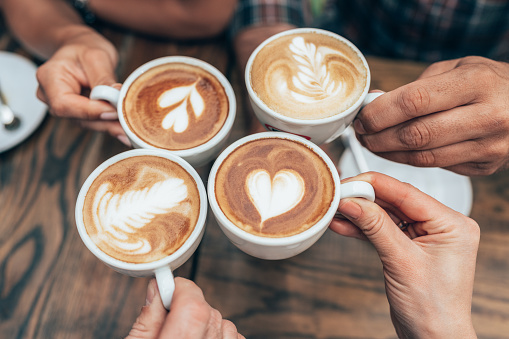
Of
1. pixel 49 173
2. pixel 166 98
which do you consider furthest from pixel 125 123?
pixel 49 173

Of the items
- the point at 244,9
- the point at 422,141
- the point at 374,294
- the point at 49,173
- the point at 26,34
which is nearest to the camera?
the point at 422,141

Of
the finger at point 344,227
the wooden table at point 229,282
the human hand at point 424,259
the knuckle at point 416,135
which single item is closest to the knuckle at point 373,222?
the human hand at point 424,259

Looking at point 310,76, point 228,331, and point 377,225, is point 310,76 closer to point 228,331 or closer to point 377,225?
point 377,225

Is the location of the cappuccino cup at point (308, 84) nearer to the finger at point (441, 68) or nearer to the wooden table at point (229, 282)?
the finger at point (441, 68)

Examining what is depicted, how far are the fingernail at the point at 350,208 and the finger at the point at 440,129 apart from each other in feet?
0.80

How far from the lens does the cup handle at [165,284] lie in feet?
2.46

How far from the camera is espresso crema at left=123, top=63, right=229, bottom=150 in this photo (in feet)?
3.10

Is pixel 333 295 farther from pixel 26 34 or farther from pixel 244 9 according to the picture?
pixel 26 34

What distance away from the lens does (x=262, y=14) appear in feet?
4.83

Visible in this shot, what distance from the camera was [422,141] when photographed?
2.94ft

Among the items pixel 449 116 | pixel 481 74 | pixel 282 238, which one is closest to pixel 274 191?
pixel 282 238

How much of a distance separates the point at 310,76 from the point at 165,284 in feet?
1.92

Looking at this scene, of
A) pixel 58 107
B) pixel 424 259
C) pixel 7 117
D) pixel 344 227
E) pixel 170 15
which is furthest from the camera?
pixel 170 15

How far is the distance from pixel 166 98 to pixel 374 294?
78cm
